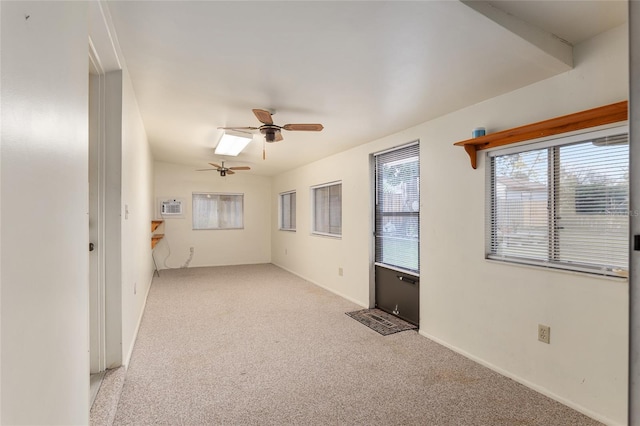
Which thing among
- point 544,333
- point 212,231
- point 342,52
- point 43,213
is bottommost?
point 544,333

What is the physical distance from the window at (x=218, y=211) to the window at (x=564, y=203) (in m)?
6.01

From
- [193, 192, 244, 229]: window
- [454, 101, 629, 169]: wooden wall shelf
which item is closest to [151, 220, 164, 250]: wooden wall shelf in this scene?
[193, 192, 244, 229]: window

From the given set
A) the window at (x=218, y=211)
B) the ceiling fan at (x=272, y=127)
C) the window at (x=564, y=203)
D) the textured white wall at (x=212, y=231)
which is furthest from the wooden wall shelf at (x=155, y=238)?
the window at (x=564, y=203)

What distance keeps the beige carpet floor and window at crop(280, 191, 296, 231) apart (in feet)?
10.4

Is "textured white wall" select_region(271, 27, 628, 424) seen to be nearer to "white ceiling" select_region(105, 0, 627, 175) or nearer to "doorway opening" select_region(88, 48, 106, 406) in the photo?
"white ceiling" select_region(105, 0, 627, 175)

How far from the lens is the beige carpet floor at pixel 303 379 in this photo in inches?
78.4

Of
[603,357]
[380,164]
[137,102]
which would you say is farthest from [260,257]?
[603,357]

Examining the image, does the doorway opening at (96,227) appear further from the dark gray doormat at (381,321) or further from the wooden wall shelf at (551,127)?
the wooden wall shelf at (551,127)

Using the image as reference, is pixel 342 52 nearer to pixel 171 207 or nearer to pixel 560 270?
pixel 560 270

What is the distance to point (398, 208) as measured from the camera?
3908 millimetres

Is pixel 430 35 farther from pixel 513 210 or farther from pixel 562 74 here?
pixel 513 210

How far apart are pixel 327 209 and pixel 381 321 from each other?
7.60 ft

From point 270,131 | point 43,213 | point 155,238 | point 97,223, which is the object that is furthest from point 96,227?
point 155,238

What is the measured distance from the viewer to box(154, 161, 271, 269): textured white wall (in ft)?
22.8
